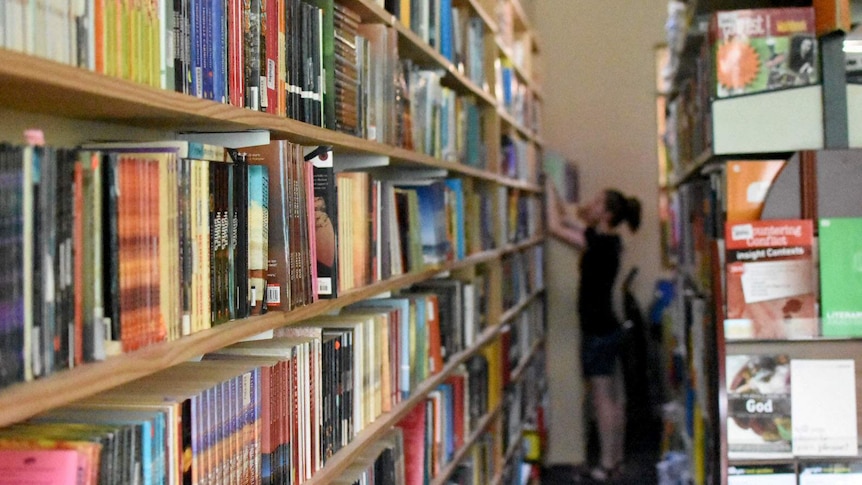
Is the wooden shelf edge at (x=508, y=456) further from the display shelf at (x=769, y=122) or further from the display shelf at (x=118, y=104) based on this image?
the display shelf at (x=118, y=104)

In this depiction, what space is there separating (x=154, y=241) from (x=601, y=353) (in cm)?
373

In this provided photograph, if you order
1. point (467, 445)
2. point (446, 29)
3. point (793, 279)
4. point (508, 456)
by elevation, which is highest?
point (446, 29)

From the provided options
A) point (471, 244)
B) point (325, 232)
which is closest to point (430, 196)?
point (471, 244)

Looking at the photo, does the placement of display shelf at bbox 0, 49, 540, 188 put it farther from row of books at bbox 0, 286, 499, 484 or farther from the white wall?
the white wall

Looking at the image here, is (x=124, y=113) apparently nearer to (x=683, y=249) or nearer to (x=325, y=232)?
(x=325, y=232)

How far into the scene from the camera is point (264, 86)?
127 centimetres

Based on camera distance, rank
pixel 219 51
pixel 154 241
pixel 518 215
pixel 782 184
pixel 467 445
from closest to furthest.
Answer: pixel 154 241 < pixel 219 51 < pixel 782 184 < pixel 467 445 < pixel 518 215

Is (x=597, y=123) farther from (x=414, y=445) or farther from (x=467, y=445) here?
(x=414, y=445)

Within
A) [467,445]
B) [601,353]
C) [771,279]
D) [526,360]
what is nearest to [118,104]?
[771,279]

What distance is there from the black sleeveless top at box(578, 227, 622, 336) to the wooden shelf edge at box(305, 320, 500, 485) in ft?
5.58

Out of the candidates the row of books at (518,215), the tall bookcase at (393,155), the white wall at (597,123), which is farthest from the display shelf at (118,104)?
the white wall at (597,123)

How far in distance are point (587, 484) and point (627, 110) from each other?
97.8 inches

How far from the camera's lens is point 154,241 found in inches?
37.4

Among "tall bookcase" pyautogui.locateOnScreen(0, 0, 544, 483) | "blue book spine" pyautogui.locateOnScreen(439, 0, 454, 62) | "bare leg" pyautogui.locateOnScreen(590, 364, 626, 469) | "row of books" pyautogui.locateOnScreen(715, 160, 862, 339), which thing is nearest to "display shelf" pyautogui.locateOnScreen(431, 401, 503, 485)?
"tall bookcase" pyautogui.locateOnScreen(0, 0, 544, 483)
